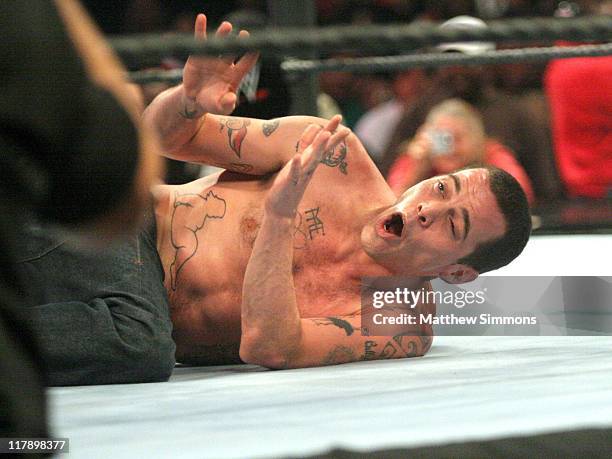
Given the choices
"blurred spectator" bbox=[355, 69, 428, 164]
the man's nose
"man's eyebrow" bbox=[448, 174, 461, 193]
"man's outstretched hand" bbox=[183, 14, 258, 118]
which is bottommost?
"blurred spectator" bbox=[355, 69, 428, 164]

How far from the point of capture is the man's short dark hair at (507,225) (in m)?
1.75

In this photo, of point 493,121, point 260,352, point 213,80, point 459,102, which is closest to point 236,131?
point 213,80

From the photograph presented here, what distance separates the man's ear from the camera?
69.7 inches

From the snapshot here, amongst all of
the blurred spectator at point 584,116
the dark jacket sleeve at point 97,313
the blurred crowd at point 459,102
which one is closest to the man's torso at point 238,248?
the dark jacket sleeve at point 97,313

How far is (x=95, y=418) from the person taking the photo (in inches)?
45.3

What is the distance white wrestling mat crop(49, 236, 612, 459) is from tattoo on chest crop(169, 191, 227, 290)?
0.60ft

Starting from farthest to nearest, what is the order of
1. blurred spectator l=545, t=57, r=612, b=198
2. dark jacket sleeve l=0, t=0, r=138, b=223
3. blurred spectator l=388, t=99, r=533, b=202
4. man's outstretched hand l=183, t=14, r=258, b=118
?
blurred spectator l=545, t=57, r=612, b=198 < blurred spectator l=388, t=99, r=533, b=202 < man's outstretched hand l=183, t=14, r=258, b=118 < dark jacket sleeve l=0, t=0, r=138, b=223

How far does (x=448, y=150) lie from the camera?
2863 mm

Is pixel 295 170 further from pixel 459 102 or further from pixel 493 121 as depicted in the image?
pixel 493 121

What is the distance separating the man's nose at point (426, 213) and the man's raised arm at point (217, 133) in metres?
0.22

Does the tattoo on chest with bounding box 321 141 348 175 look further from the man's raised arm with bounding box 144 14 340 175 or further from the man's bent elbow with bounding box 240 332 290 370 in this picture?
the man's bent elbow with bounding box 240 332 290 370

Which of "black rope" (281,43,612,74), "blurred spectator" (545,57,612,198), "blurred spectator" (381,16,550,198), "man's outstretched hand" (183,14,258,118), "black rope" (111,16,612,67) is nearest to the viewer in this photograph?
"black rope" (111,16,612,67)

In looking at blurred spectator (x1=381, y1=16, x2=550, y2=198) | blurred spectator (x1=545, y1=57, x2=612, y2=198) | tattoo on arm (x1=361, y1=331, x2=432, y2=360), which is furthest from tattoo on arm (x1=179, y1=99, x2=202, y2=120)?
blurred spectator (x1=381, y1=16, x2=550, y2=198)

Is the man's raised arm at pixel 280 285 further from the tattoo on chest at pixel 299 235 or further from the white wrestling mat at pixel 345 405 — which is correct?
the tattoo on chest at pixel 299 235
